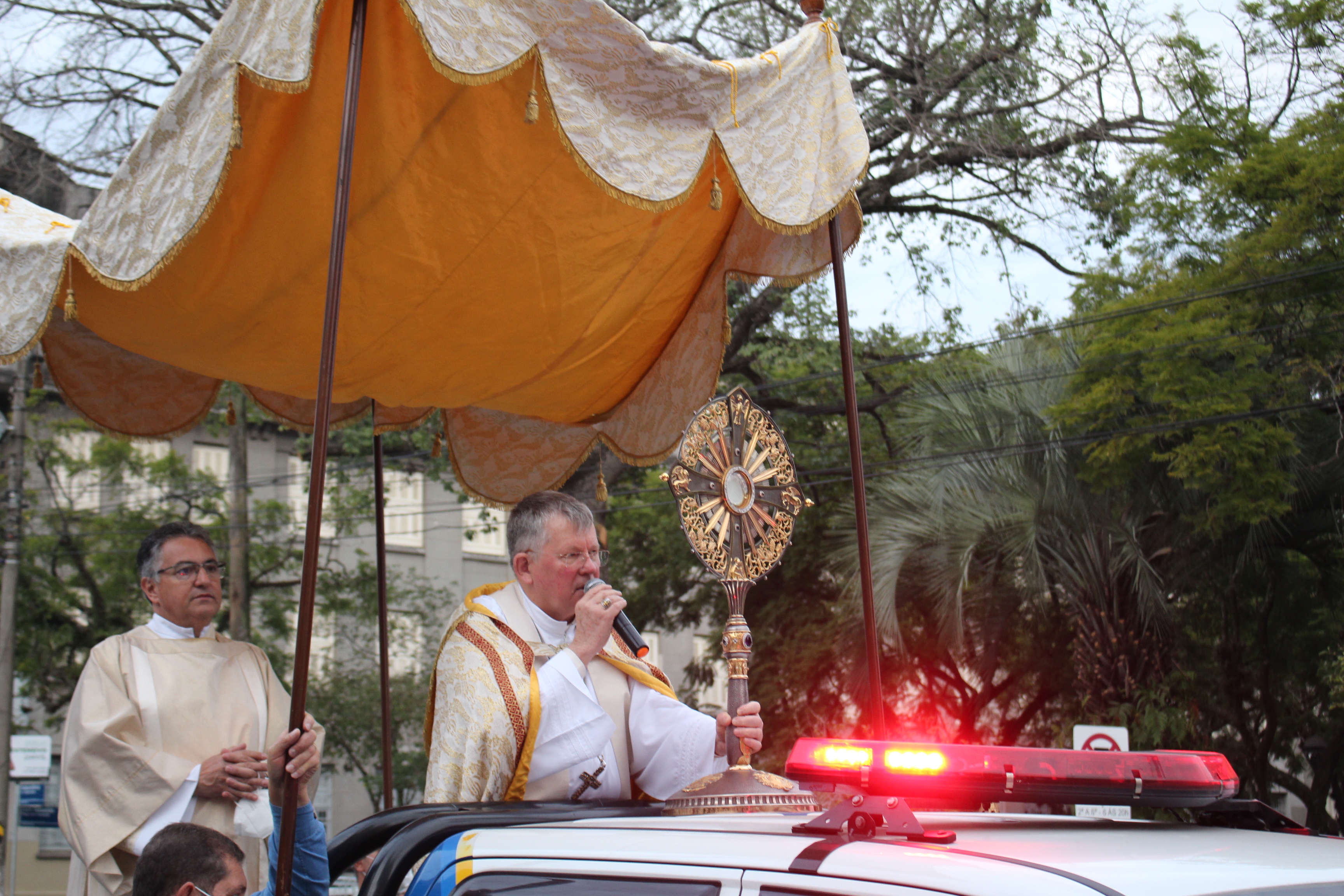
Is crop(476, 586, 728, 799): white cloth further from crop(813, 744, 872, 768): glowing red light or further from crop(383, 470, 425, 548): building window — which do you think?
crop(383, 470, 425, 548): building window

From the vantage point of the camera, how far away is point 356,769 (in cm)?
2367

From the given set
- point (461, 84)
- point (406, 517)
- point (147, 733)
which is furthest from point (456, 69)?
point (406, 517)

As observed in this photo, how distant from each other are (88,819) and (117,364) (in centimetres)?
185

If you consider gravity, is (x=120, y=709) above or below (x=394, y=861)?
above

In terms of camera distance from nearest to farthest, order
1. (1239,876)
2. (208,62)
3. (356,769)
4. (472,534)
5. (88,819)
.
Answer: (1239,876)
(208,62)
(88,819)
(472,534)
(356,769)

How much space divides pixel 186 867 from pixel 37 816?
11.1 m

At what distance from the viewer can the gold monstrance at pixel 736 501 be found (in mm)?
3406

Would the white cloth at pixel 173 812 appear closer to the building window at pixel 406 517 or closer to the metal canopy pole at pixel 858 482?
the metal canopy pole at pixel 858 482

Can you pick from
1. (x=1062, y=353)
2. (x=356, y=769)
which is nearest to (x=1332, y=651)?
(x=1062, y=353)

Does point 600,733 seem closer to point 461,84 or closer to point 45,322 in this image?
point 461,84

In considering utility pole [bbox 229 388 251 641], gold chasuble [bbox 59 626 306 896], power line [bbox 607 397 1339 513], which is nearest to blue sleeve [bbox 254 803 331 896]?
gold chasuble [bbox 59 626 306 896]

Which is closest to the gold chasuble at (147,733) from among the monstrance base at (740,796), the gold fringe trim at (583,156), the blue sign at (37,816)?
the monstrance base at (740,796)

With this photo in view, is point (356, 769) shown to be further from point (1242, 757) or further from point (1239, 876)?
point (1239, 876)

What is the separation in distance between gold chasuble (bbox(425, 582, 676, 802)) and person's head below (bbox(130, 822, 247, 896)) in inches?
25.4
